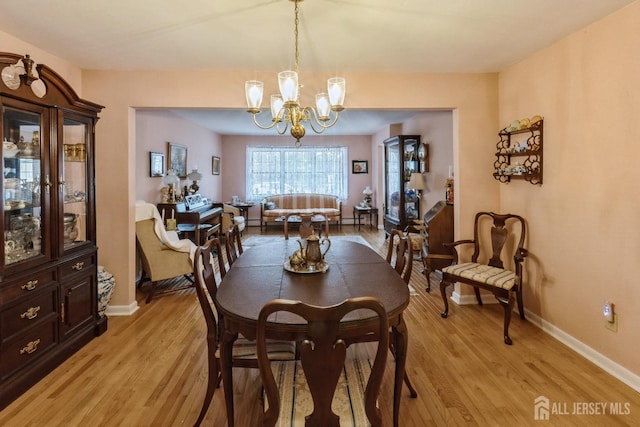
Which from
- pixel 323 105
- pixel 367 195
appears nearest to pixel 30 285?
pixel 323 105

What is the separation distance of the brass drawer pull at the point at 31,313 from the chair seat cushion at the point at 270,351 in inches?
54.8

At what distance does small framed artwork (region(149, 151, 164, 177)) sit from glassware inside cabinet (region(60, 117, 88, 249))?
2.41 meters

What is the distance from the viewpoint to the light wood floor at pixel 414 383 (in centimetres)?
190

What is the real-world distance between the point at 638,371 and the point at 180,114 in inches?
258

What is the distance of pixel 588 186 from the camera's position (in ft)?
8.19

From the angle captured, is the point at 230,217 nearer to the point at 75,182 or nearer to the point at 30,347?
the point at 75,182

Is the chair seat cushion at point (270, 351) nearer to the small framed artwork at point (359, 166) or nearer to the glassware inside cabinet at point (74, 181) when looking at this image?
the glassware inside cabinet at point (74, 181)

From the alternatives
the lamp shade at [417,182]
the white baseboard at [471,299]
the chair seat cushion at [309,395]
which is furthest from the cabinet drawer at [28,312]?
the lamp shade at [417,182]

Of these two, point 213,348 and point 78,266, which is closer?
point 213,348

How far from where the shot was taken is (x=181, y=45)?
278 centimetres

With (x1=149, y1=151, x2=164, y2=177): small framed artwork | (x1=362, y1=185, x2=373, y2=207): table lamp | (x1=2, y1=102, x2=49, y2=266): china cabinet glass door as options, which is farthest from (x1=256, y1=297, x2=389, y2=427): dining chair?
(x1=362, y1=185, x2=373, y2=207): table lamp

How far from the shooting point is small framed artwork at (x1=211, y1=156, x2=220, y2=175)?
8.14 m

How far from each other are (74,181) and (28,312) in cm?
107

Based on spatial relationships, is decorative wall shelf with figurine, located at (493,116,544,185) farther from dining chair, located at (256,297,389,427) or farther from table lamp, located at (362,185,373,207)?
table lamp, located at (362,185,373,207)
